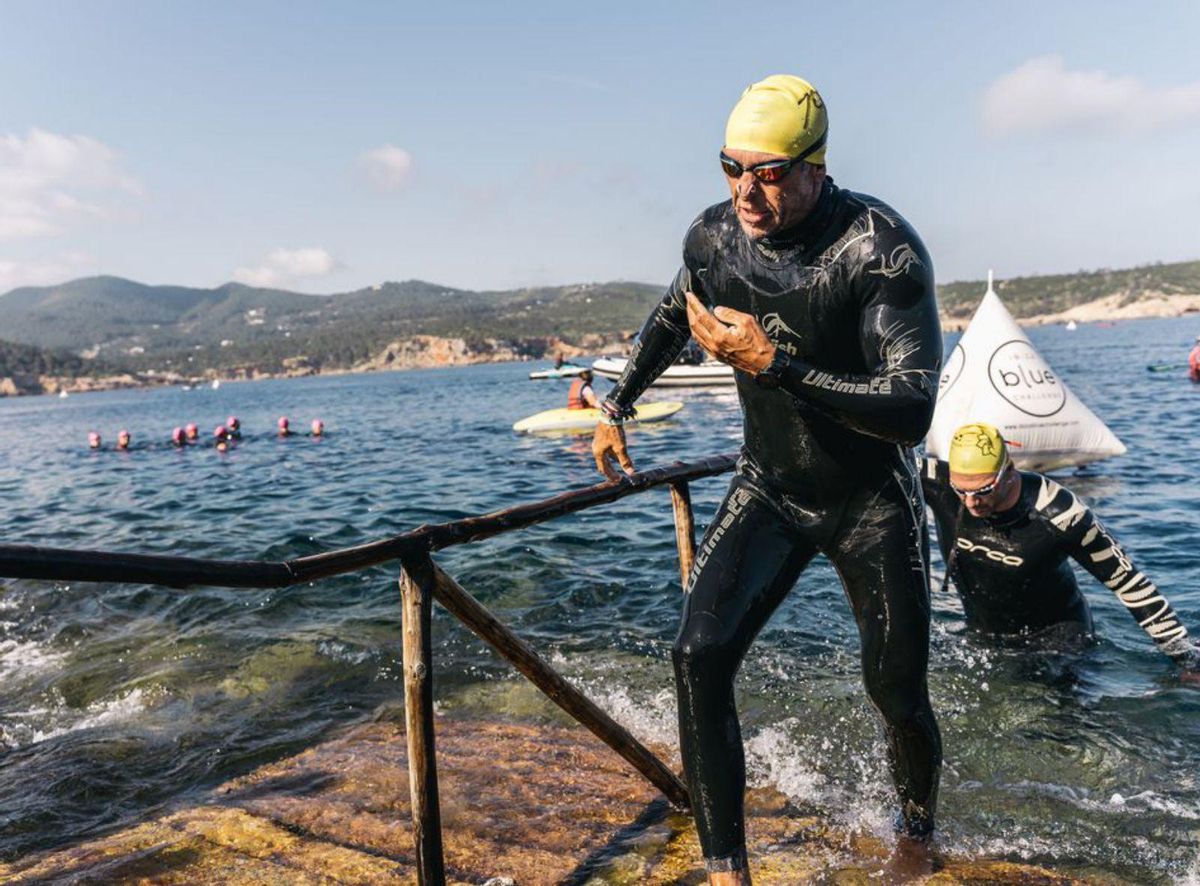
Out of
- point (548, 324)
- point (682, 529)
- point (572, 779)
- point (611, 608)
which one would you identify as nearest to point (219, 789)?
point (572, 779)

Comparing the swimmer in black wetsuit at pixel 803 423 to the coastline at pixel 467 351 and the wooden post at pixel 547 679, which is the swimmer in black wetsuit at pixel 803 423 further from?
the coastline at pixel 467 351

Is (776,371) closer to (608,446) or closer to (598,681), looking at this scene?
(608,446)

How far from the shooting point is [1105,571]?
236 inches

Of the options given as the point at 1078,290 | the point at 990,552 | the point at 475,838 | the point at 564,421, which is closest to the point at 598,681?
the point at 475,838

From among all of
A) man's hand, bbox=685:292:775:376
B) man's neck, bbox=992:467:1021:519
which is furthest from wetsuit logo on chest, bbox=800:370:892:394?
man's neck, bbox=992:467:1021:519

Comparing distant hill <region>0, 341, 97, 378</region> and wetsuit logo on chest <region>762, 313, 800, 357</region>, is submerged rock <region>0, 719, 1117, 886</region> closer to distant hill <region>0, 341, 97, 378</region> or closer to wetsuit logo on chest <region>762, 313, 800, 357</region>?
wetsuit logo on chest <region>762, 313, 800, 357</region>

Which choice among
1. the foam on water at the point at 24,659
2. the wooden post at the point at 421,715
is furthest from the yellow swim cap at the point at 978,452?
the foam on water at the point at 24,659

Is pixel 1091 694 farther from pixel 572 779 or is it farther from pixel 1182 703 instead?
pixel 572 779

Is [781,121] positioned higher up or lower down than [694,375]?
higher up

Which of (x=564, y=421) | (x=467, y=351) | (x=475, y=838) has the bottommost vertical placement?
(x=475, y=838)

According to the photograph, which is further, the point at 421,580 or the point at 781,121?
the point at 421,580

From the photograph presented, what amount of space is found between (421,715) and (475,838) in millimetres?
1387

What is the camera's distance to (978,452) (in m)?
5.93

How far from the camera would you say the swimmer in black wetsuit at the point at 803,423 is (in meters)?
2.60
